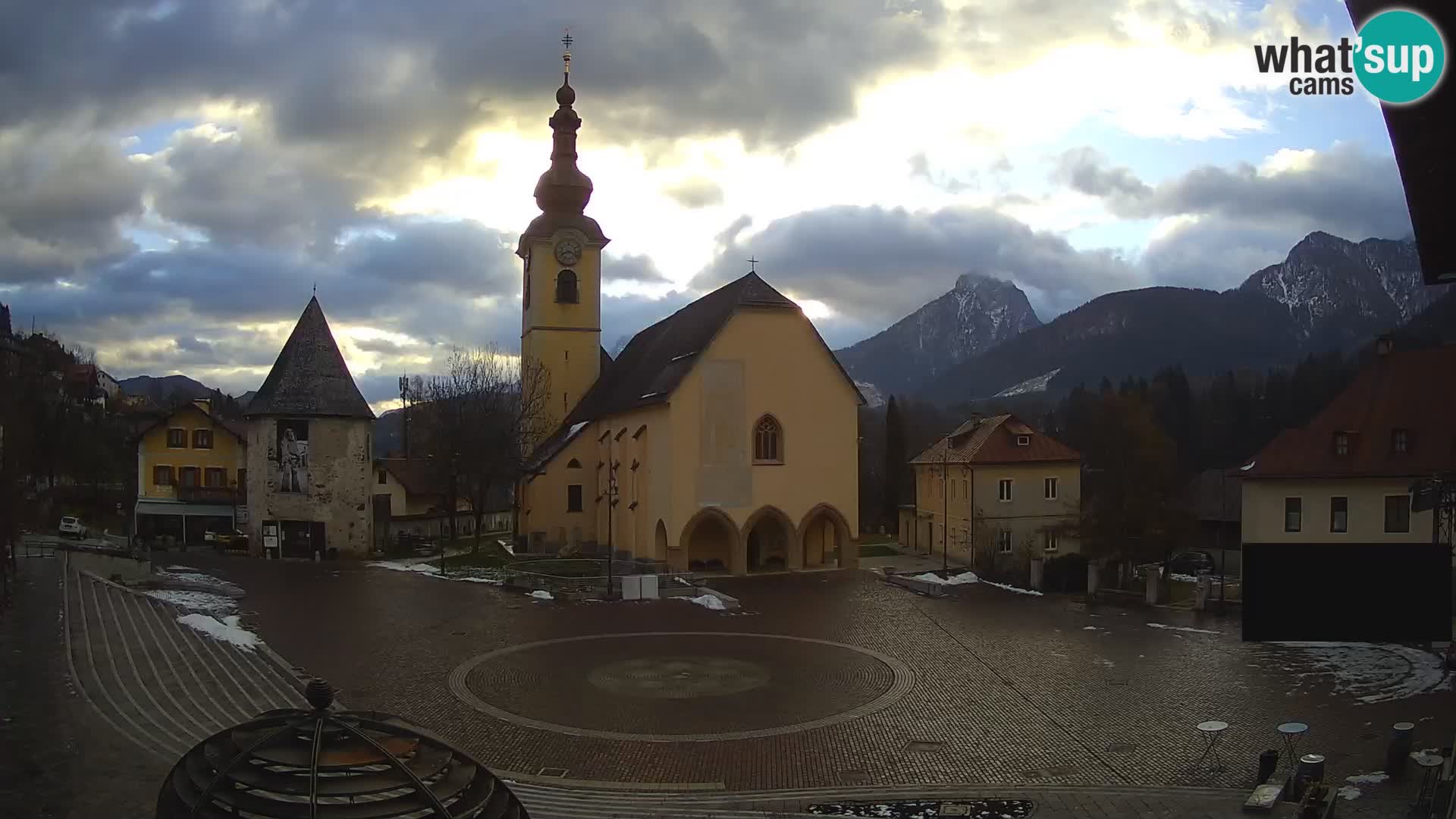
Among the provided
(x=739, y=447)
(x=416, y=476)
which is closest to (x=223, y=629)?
(x=739, y=447)

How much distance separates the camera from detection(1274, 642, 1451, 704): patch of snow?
18144mm

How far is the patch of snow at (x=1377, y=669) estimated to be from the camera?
18.1 metres

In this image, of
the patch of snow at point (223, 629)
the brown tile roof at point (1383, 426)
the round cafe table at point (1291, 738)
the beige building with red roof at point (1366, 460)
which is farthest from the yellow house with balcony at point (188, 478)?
the round cafe table at point (1291, 738)

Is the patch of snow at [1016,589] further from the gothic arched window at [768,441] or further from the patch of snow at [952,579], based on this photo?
the gothic arched window at [768,441]

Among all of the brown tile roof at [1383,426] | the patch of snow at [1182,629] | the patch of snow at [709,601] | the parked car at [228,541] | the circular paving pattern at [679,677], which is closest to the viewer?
the circular paving pattern at [679,677]

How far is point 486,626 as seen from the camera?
26672 millimetres

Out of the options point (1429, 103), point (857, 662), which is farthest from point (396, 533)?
point (1429, 103)

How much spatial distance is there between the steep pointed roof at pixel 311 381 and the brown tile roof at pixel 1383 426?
1434 inches

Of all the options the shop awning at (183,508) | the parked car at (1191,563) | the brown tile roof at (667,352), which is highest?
the brown tile roof at (667,352)

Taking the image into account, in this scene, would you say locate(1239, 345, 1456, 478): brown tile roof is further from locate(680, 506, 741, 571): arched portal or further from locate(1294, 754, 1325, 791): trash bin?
locate(1294, 754, 1325, 791): trash bin

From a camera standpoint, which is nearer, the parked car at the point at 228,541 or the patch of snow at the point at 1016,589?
the patch of snow at the point at 1016,589

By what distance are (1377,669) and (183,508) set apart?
175 ft

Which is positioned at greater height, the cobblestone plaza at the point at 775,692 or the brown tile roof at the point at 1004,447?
the brown tile roof at the point at 1004,447

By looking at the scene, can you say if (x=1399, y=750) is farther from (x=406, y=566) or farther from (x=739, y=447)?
(x=406, y=566)
